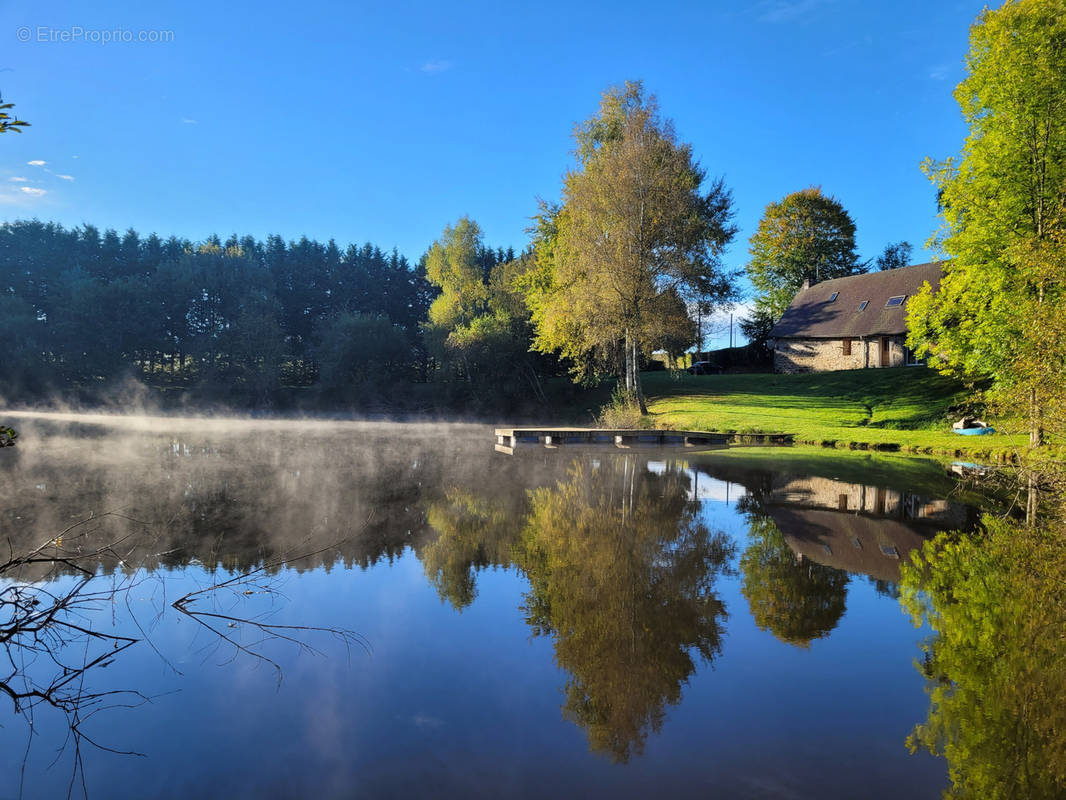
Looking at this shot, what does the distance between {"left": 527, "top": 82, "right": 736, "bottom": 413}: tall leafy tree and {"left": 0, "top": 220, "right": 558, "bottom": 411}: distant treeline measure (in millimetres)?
12228

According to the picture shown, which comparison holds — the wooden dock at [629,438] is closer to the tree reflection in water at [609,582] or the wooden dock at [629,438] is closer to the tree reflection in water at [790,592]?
the tree reflection in water at [609,582]

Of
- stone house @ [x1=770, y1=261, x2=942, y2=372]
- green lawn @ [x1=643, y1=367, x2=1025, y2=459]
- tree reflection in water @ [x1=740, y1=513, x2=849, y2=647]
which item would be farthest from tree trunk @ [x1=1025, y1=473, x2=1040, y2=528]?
stone house @ [x1=770, y1=261, x2=942, y2=372]

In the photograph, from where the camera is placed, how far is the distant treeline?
145 ft

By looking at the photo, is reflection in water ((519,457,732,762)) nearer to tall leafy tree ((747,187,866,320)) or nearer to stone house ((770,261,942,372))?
stone house ((770,261,942,372))

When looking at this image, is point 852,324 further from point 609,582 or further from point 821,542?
point 609,582

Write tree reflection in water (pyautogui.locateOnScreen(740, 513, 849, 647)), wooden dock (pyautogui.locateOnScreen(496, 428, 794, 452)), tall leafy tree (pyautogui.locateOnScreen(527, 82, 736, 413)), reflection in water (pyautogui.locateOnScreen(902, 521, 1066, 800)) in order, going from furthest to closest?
tall leafy tree (pyautogui.locateOnScreen(527, 82, 736, 413))
wooden dock (pyautogui.locateOnScreen(496, 428, 794, 452))
tree reflection in water (pyautogui.locateOnScreen(740, 513, 849, 647))
reflection in water (pyautogui.locateOnScreen(902, 521, 1066, 800))

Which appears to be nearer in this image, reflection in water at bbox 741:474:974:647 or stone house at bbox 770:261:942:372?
reflection in water at bbox 741:474:974:647

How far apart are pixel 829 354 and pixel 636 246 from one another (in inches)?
776

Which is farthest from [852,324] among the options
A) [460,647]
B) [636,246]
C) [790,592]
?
[460,647]

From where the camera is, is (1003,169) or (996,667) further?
(1003,169)

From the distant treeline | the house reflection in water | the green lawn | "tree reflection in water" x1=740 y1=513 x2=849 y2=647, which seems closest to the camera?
"tree reflection in water" x1=740 y1=513 x2=849 y2=647

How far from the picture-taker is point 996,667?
4.93m

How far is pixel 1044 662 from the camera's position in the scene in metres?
4.99

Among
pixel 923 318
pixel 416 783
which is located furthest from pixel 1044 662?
pixel 923 318
